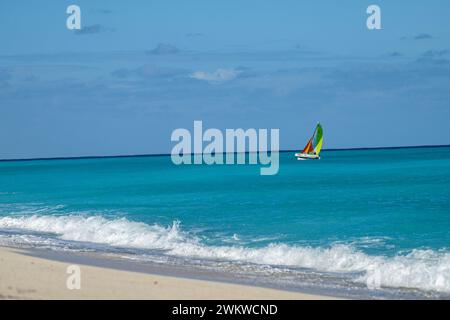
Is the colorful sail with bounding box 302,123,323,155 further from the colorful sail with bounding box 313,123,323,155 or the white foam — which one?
the white foam

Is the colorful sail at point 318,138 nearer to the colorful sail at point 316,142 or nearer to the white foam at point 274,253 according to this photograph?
the colorful sail at point 316,142

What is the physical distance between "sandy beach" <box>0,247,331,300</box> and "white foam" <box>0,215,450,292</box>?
362cm

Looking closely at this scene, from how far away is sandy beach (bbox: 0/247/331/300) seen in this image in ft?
40.0

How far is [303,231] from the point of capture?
23922mm

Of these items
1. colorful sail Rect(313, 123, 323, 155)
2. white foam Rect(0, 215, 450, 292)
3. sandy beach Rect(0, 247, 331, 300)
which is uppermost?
colorful sail Rect(313, 123, 323, 155)

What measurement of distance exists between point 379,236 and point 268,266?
560 centimetres

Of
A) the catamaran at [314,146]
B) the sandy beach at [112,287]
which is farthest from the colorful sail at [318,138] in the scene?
the sandy beach at [112,287]

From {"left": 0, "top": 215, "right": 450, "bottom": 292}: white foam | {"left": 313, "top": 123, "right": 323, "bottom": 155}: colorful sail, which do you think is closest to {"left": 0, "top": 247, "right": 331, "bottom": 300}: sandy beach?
{"left": 0, "top": 215, "right": 450, "bottom": 292}: white foam

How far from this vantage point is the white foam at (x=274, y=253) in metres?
15.3

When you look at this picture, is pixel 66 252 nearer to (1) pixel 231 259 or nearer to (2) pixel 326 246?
(1) pixel 231 259

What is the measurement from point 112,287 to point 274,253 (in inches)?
288

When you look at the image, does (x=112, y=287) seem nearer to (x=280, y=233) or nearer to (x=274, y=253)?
(x=274, y=253)

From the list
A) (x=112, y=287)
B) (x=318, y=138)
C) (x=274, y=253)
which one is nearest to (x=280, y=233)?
(x=274, y=253)

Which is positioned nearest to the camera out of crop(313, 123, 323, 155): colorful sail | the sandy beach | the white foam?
the sandy beach
